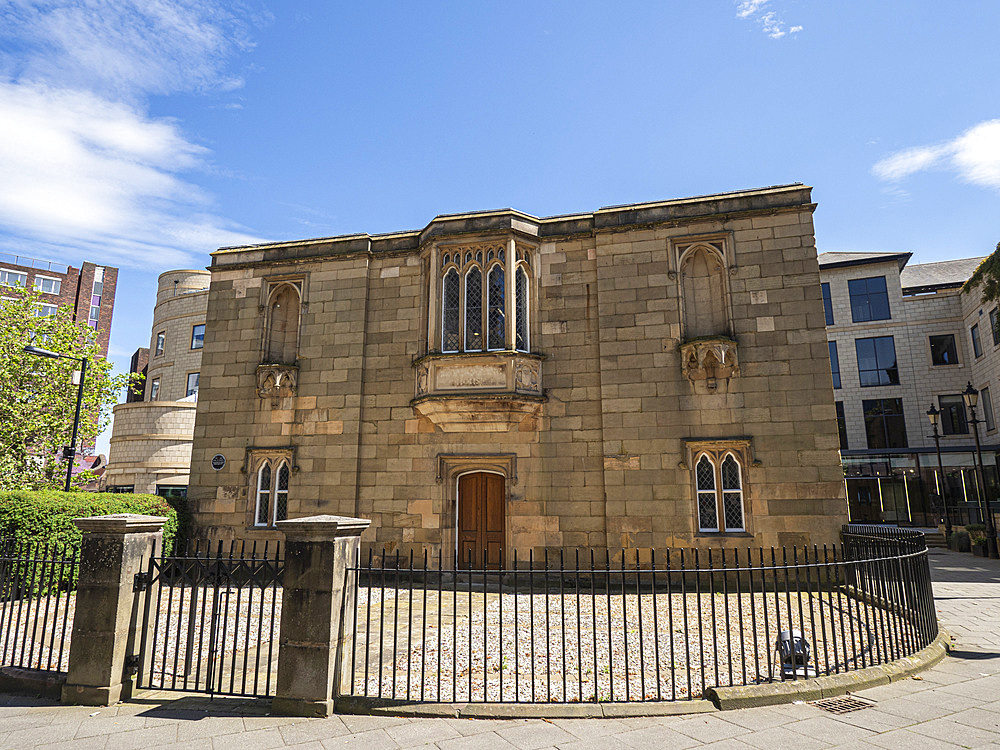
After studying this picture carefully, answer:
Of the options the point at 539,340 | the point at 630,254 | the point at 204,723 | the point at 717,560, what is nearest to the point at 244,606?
the point at 204,723

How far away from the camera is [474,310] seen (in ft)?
46.5

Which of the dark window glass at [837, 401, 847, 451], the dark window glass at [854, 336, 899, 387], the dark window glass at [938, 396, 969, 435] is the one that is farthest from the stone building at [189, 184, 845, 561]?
the dark window glass at [938, 396, 969, 435]

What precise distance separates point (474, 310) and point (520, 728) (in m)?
10.2

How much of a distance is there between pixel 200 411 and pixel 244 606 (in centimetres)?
694

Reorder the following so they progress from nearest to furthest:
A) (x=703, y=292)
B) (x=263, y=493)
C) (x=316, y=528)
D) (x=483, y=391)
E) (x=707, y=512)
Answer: (x=316, y=528) < (x=707, y=512) < (x=483, y=391) < (x=703, y=292) < (x=263, y=493)

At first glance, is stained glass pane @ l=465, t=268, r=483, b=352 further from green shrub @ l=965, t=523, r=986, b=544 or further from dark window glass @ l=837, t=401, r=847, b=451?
dark window glass @ l=837, t=401, r=847, b=451

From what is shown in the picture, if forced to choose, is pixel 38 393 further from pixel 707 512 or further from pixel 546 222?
pixel 707 512

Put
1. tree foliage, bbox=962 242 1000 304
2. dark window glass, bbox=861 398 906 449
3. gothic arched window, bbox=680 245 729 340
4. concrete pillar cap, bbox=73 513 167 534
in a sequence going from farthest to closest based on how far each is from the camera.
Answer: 1. dark window glass, bbox=861 398 906 449
2. tree foliage, bbox=962 242 1000 304
3. gothic arched window, bbox=680 245 729 340
4. concrete pillar cap, bbox=73 513 167 534

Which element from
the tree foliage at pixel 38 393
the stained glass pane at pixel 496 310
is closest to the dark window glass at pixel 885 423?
the stained glass pane at pixel 496 310

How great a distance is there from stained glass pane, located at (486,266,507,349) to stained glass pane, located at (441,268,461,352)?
32.7 inches

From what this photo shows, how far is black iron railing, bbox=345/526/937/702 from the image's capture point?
590cm

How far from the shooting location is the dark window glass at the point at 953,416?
106ft

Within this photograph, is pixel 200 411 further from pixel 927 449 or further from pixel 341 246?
pixel 927 449

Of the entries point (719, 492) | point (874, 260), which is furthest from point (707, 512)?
point (874, 260)
